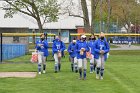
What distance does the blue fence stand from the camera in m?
38.0

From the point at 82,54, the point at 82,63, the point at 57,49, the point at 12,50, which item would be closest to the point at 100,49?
the point at 82,54

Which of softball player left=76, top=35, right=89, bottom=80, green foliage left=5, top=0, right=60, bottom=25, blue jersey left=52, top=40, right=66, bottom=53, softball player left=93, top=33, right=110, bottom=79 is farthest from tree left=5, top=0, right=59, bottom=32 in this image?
softball player left=93, top=33, right=110, bottom=79

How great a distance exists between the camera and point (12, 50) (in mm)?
40406

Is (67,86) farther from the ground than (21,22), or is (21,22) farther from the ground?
(21,22)

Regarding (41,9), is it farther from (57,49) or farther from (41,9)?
(57,49)

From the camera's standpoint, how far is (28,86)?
53.7 feet

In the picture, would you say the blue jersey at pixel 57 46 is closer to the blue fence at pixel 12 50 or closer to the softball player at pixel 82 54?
the softball player at pixel 82 54

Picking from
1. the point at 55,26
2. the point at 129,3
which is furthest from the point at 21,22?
the point at 129,3

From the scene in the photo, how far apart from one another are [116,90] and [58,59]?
7537 mm

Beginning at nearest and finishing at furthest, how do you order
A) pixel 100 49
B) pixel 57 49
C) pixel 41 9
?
pixel 100 49, pixel 57 49, pixel 41 9

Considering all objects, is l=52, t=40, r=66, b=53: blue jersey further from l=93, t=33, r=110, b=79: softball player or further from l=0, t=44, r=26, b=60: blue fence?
l=0, t=44, r=26, b=60: blue fence

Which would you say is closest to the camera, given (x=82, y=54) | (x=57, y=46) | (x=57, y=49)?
(x=82, y=54)

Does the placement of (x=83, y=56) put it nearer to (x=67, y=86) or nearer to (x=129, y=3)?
(x=67, y=86)

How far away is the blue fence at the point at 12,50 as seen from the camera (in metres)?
38.0
